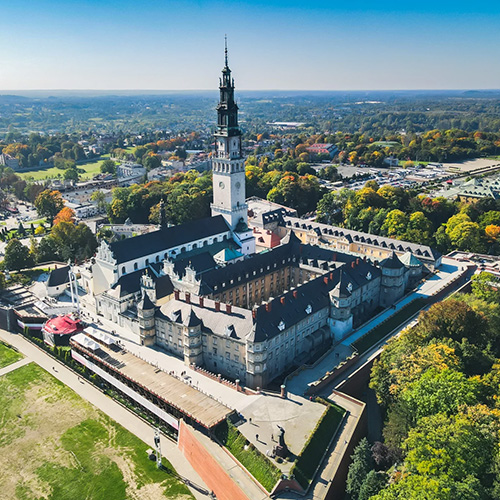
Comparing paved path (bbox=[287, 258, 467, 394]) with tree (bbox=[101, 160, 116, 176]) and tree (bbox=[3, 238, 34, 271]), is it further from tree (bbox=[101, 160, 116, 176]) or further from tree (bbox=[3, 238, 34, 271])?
tree (bbox=[101, 160, 116, 176])

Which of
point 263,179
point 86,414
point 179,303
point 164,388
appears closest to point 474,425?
point 164,388

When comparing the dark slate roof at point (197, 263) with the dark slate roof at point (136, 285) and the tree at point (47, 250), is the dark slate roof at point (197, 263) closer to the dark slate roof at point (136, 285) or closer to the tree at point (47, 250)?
the dark slate roof at point (136, 285)

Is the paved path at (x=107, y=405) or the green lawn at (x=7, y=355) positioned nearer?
the paved path at (x=107, y=405)

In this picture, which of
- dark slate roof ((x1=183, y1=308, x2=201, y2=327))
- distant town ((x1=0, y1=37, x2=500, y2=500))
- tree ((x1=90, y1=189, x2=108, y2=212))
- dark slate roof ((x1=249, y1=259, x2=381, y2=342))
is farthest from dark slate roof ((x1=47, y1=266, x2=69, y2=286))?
tree ((x1=90, y1=189, x2=108, y2=212))

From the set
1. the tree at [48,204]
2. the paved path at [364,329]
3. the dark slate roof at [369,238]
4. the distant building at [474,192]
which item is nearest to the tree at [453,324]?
the paved path at [364,329]

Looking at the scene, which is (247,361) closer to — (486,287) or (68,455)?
(68,455)

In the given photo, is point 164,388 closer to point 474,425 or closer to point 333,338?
A: point 333,338

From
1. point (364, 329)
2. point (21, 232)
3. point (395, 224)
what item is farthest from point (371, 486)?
point (21, 232)
